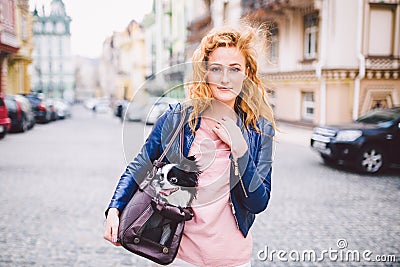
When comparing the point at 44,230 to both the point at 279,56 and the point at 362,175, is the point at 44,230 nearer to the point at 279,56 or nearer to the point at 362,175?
the point at 362,175

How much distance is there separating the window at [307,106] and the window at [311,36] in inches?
60.6

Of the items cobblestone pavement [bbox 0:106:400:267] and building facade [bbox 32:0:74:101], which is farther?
building facade [bbox 32:0:74:101]

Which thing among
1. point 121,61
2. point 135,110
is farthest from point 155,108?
point 121,61

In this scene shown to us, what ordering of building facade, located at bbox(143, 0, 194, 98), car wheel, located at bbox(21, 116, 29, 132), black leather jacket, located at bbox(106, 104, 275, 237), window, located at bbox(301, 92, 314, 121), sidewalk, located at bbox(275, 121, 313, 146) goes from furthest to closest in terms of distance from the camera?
building facade, located at bbox(143, 0, 194, 98), window, located at bbox(301, 92, 314, 121), car wheel, located at bbox(21, 116, 29, 132), sidewalk, located at bbox(275, 121, 313, 146), black leather jacket, located at bbox(106, 104, 275, 237)

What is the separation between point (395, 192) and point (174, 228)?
5833 millimetres

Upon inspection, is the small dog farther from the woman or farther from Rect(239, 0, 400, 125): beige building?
Rect(239, 0, 400, 125): beige building

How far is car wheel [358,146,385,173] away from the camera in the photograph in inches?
311

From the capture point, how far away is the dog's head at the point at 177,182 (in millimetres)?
1502

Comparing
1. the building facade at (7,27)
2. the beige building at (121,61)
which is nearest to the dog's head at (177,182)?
the building facade at (7,27)

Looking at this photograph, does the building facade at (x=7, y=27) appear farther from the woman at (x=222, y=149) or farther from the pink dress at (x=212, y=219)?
the pink dress at (x=212, y=219)

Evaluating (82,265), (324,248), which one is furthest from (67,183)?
(324,248)

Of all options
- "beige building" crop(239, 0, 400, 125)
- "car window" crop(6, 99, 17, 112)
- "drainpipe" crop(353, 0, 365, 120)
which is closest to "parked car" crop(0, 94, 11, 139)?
"car window" crop(6, 99, 17, 112)

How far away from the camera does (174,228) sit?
1.61m

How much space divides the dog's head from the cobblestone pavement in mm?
189
